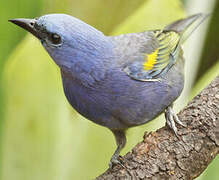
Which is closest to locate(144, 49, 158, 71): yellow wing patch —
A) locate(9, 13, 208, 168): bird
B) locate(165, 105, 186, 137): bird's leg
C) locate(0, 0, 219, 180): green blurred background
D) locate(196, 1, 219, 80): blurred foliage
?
locate(9, 13, 208, 168): bird

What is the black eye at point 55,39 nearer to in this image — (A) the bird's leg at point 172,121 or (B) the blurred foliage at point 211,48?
(A) the bird's leg at point 172,121

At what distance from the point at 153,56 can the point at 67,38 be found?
56 centimetres

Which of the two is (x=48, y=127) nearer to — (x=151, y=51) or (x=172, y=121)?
(x=151, y=51)

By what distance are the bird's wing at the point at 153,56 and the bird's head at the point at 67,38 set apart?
20 centimetres

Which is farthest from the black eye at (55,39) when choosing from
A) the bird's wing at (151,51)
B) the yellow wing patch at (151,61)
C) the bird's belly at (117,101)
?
the yellow wing patch at (151,61)

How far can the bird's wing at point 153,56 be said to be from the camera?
2.18 m

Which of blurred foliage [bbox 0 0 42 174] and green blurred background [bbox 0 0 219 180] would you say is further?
blurred foliage [bbox 0 0 42 174]

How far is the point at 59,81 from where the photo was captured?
2.67 metres

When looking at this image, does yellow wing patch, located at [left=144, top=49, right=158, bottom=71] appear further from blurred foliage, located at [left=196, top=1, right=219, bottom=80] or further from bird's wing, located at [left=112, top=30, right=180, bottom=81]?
blurred foliage, located at [left=196, top=1, right=219, bottom=80]

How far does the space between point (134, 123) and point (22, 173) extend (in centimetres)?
81

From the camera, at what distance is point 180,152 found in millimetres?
1911

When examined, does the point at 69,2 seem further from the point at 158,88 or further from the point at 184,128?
the point at 184,128

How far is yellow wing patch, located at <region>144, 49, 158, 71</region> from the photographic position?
226 cm

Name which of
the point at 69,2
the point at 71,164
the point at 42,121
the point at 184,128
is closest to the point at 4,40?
the point at 69,2
